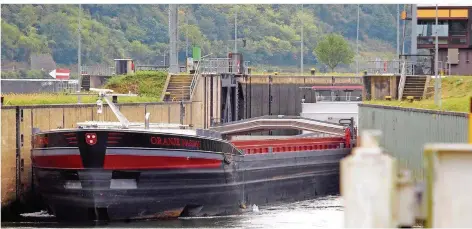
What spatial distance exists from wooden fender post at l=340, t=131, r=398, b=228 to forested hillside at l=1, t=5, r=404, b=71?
65.8 m

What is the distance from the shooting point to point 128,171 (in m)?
30.4

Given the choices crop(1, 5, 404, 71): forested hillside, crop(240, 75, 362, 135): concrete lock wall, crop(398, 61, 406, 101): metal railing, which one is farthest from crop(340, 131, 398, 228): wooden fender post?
crop(1, 5, 404, 71): forested hillside

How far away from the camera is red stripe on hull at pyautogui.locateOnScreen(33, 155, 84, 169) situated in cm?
3020

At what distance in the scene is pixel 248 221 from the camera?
31.8 metres

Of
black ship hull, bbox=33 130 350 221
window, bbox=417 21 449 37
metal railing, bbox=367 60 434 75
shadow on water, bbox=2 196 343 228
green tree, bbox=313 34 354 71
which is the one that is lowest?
shadow on water, bbox=2 196 343 228

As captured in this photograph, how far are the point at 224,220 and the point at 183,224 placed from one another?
2.22 m

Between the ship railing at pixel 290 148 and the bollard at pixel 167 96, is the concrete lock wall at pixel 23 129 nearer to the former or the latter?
the ship railing at pixel 290 148

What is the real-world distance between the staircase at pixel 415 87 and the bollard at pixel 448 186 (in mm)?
38924

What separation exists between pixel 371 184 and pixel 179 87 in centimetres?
4465

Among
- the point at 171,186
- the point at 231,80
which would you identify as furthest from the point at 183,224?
the point at 231,80

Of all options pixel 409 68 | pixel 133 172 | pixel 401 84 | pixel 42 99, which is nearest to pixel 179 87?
pixel 409 68

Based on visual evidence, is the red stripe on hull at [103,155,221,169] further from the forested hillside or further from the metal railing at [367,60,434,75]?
the forested hillside

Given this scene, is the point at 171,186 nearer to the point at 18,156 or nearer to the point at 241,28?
the point at 18,156

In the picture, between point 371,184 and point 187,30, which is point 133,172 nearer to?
point 371,184
